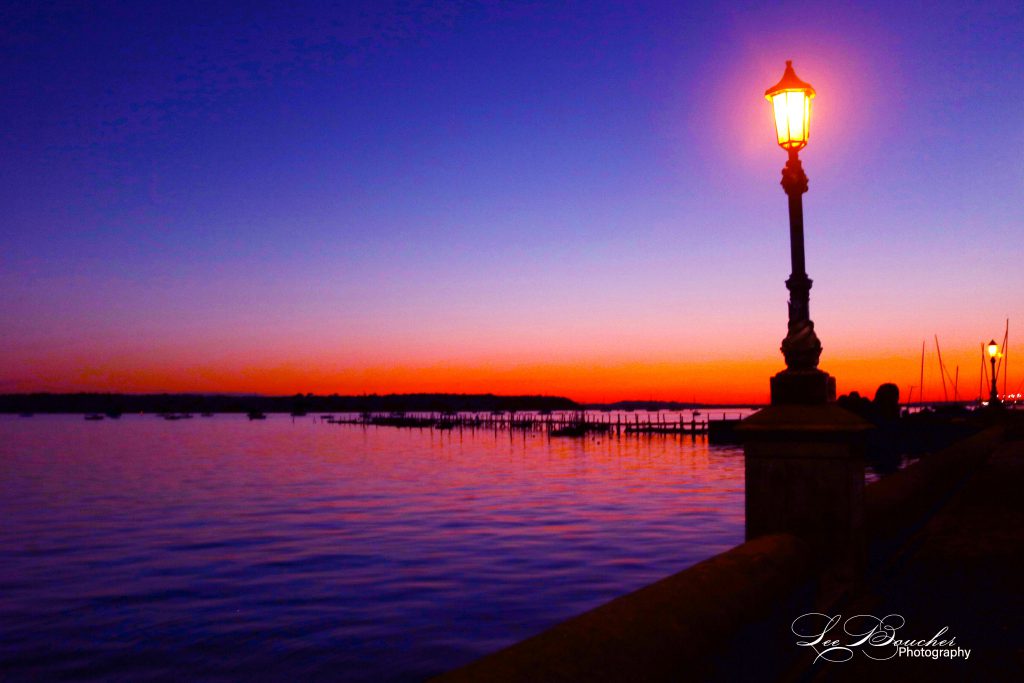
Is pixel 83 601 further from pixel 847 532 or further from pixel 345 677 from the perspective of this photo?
pixel 847 532

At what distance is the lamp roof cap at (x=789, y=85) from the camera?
23.9 ft

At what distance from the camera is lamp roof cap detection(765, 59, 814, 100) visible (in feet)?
23.9

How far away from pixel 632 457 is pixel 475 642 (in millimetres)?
58359

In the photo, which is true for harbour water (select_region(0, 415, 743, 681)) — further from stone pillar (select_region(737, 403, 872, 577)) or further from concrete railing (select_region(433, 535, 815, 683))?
concrete railing (select_region(433, 535, 815, 683))

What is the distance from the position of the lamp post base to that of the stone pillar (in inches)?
3.6

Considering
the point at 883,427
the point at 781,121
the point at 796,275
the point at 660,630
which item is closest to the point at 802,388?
the point at 796,275

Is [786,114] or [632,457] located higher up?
[786,114]

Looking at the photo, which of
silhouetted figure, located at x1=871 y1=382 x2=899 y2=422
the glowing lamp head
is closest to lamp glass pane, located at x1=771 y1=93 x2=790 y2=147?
the glowing lamp head

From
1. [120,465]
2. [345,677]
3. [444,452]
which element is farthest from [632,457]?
[345,677]

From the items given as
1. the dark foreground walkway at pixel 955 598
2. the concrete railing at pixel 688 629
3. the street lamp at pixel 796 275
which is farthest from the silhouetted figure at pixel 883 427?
the concrete railing at pixel 688 629

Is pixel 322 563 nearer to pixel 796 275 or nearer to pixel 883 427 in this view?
pixel 796 275

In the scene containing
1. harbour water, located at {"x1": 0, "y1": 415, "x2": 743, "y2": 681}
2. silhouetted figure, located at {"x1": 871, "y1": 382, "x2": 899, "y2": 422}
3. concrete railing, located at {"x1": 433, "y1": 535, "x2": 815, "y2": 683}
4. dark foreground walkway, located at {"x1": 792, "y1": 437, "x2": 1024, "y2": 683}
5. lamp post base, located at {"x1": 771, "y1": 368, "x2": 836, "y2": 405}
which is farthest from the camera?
silhouetted figure, located at {"x1": 871, "y1": 382, "x2": 899, "y2": 422}

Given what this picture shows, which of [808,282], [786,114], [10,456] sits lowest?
[10,456]

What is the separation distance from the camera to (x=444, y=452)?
88.6m
